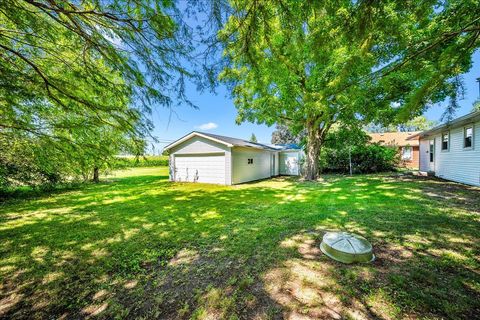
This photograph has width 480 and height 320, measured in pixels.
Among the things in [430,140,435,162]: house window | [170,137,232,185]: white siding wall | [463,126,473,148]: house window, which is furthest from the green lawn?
[430,140,435,162]: house window

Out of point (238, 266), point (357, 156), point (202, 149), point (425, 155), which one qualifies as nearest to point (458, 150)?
point (425, 155)

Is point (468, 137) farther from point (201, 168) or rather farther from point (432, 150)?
point (201, 168)

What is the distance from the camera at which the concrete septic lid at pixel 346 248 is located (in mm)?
2809

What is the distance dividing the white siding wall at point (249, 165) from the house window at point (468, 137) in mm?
10027

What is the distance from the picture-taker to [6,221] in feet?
16.1

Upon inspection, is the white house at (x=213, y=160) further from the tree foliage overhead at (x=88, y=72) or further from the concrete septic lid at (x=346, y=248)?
the concrete septic lid at (x=346, y=248)

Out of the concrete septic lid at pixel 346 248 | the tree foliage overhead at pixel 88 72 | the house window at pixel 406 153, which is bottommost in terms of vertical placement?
the concrete septic lid at pixel 346 248

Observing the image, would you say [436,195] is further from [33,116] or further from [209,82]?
[33,116]

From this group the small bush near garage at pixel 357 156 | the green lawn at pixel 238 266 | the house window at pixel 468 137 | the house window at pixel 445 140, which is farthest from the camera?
the small bush near garage at pixel 357 156

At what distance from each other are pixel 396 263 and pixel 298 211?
282 centimetres

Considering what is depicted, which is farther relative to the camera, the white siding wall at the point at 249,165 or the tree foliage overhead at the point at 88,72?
the white siding wall at the point at 249,165

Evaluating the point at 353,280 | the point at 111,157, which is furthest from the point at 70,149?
the point at 353,280

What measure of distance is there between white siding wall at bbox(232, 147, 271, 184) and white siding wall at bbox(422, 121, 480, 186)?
10.00m

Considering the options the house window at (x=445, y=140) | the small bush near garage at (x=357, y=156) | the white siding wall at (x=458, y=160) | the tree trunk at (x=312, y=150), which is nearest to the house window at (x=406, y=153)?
the small bush near garage at (x=357, y=156)
